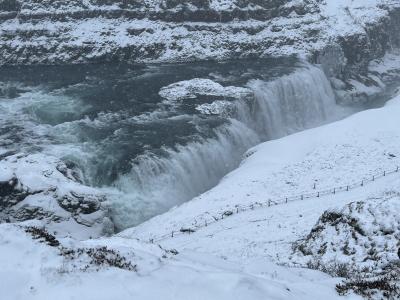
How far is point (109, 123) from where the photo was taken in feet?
124

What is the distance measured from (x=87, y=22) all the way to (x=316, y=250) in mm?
46804

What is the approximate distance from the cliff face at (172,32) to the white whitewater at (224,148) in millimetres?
7100

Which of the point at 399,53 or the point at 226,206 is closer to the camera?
the point at 226,206

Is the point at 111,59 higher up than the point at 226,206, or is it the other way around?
the point at 111,59

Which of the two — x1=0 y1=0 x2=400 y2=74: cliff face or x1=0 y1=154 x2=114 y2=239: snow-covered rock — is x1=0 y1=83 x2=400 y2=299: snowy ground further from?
x1=0 y1=0 x2=400 y2=74: cliff face

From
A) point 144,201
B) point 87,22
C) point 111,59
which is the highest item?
point 87,22

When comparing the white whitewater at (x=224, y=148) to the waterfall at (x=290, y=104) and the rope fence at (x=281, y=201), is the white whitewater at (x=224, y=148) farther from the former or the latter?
the rope fence at (x=281, y=201)

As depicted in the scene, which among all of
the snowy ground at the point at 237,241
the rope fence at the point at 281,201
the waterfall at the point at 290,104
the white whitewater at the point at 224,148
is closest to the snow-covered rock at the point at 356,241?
the snowy ground at the point at 237,241

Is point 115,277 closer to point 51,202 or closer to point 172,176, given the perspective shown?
point 51,202

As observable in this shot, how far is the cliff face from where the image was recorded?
176 feet

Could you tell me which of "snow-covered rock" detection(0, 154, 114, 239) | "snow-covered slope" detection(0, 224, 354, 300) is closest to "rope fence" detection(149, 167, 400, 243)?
"snow-covered rock" detection(0, 154, 114, 239)

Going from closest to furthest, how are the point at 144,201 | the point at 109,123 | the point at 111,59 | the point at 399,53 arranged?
the point at 144,201 < the point at 109,123 < the point at 111,59 < the point at 399,53

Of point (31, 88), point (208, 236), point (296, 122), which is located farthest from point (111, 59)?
point (208, 236)

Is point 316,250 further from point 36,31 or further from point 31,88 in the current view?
point 36,31
